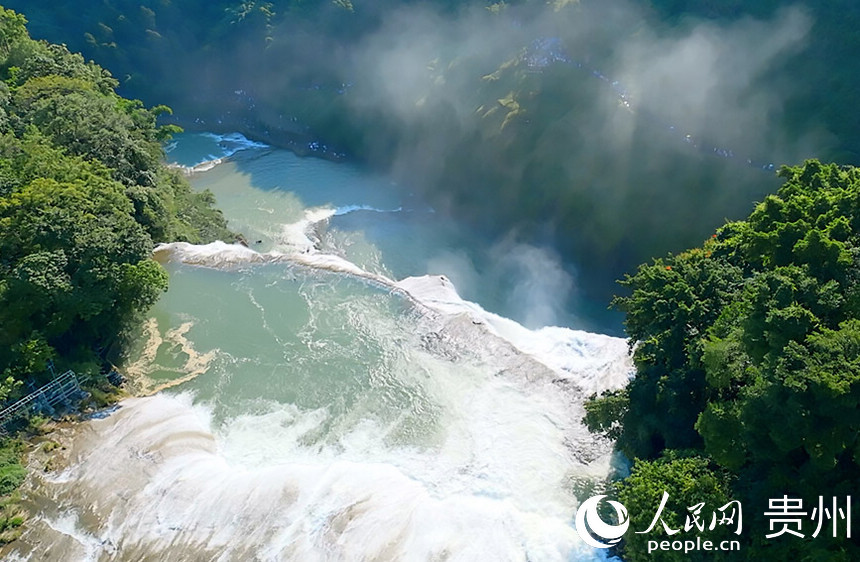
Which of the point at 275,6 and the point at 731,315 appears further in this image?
the point at 275,6

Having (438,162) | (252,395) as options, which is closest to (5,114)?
(252,395)

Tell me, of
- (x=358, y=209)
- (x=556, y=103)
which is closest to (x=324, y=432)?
(x=358, y=209)

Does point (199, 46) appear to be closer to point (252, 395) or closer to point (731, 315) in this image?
point (252, 395)

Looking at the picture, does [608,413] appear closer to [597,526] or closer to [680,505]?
[597,526]

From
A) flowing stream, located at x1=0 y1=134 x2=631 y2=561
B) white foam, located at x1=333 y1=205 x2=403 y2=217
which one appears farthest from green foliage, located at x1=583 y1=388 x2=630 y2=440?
white foam, located at x1=333 y1=205 x2=403 y2=217

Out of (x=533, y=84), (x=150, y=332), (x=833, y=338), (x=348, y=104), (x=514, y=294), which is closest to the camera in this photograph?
(x=833, y=338)

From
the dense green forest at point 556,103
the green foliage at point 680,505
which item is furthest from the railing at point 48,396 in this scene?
the dense green forest at point 556,103

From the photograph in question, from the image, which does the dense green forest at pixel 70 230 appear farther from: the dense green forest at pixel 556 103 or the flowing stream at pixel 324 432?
the dense green forest at pixel 556 103
